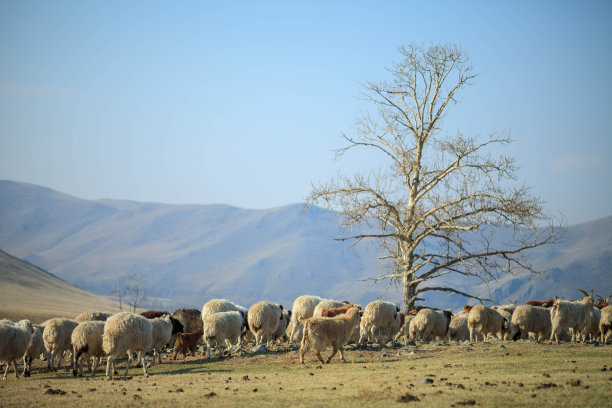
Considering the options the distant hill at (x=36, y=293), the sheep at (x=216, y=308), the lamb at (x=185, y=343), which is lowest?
the lamb at (x=185, y=343)

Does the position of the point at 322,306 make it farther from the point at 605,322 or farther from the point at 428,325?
the point at 605,322

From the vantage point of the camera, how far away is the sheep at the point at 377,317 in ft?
78.4

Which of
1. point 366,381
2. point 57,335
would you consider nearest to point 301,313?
point 57,335

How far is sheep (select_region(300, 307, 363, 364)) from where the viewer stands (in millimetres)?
18719

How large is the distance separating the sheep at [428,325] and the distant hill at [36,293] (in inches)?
2036

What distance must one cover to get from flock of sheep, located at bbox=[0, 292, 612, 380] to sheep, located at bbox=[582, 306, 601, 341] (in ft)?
0.14

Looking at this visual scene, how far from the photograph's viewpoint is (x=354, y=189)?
30.7 meters

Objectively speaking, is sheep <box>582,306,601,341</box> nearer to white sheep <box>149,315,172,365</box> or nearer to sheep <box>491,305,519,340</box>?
sheep <box>491,305,519,340</box>

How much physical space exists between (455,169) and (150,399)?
67.8 ft

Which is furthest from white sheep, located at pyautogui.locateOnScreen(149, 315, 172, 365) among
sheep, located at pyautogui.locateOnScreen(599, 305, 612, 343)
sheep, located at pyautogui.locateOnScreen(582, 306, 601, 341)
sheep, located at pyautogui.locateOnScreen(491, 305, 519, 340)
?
sheep, located at pyautogui.locateOnScreen(599, 305, 612, 343)

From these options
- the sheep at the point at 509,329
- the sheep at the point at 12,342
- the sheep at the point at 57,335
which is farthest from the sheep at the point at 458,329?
the sheep at the point at 12,342

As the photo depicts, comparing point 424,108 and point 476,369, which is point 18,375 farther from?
point 424,108

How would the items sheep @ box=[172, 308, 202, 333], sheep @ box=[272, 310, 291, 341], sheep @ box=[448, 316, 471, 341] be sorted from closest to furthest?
sheep @ box=[272, 310, 291, 341] → sheep @ box=[172, 308, 202, 333] → sheep @ box=[448, 316, 471, 341]

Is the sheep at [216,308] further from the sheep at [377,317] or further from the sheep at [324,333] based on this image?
the sheep at [324,333]
